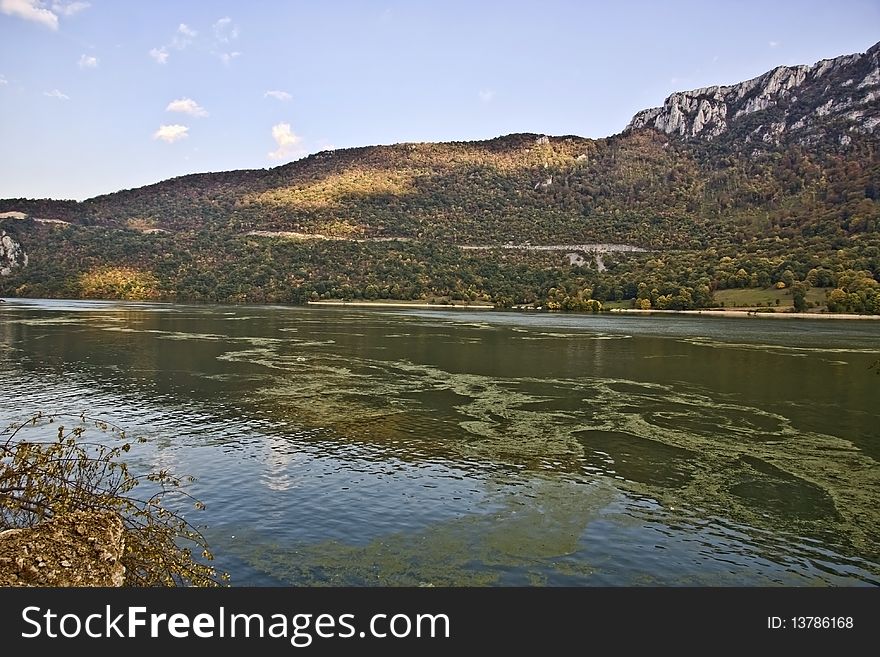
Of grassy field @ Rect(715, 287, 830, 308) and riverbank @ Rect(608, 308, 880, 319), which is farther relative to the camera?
grassy field @ Rect(715, 287, 830, 308)

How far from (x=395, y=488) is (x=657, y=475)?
8666 millimetres

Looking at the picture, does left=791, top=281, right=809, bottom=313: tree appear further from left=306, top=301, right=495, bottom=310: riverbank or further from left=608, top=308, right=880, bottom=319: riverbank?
left=306, top=301, right=495, bottom=310: riverbank

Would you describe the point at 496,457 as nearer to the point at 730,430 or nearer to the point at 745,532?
the point at 745,532

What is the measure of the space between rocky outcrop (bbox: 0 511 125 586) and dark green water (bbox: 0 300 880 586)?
384 cm

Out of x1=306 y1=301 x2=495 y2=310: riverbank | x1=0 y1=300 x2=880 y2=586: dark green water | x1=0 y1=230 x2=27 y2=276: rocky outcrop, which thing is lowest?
x1=306 y1=301 x2=495 y2=310: riverbank

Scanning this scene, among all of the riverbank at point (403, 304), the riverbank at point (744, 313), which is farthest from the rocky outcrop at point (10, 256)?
the riverbank at point (744, 313)

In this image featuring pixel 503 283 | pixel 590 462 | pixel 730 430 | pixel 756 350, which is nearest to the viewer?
pixel 590 462

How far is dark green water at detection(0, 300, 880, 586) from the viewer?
14.1 metres

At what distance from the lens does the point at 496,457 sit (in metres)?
23.0

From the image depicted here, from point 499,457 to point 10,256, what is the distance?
20875cm

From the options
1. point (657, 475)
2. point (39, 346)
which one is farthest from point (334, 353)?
point (657, 475)

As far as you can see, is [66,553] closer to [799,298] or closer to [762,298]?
[799,298]

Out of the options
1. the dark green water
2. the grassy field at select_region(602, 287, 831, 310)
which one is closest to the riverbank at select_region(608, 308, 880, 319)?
the grassy field at select_region(602, 287, 831, 310)

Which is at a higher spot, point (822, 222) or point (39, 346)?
point (822, 222)
